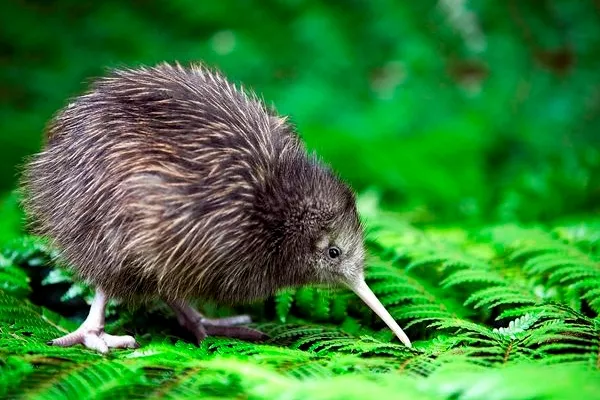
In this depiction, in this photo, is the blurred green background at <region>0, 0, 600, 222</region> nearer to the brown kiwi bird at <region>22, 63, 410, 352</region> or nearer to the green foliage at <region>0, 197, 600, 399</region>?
the green foliage at <region>0, 197, 600, 399</region>

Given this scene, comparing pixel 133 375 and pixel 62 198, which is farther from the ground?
pixel 62 198

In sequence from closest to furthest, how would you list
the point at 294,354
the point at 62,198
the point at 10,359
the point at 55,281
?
the point at 10,359, the point at 294,354, the point at 62,198, the point at 55,281

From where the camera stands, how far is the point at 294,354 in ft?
8.34

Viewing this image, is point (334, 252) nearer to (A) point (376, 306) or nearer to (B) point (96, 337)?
(A) point (376, 306)

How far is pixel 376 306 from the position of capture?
10.3 ft

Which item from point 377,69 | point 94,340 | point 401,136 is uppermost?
point 377,69

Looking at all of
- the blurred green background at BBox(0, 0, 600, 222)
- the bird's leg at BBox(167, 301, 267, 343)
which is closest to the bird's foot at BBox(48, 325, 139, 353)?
the bird's leg at BBox(167, 301, 267, 343)

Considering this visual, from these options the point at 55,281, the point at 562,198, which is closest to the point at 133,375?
the point at 55,281

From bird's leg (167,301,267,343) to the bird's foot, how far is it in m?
0.31

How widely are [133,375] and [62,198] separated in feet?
3.48

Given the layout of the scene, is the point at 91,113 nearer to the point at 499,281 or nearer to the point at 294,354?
the point at 294,354

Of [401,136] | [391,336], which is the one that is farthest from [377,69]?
[391,336]

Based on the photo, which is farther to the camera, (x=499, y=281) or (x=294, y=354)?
(x=499, y=281)

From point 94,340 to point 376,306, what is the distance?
110cm
